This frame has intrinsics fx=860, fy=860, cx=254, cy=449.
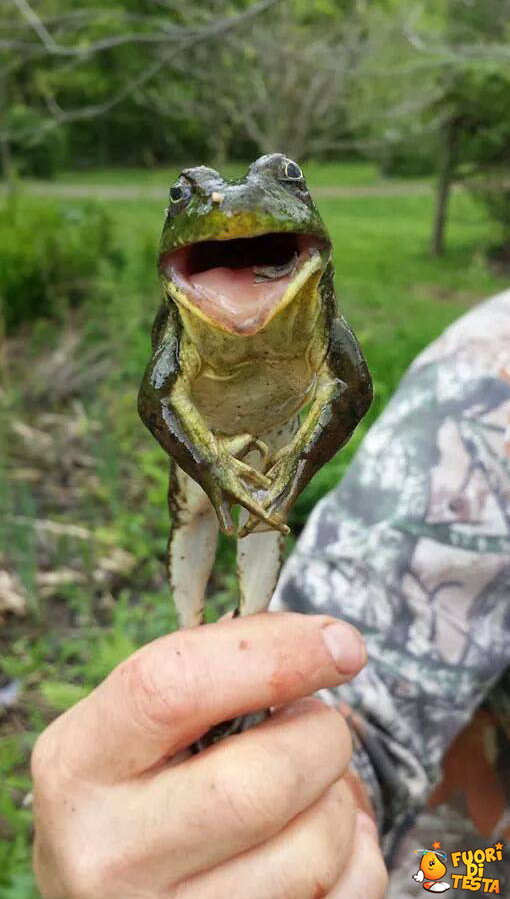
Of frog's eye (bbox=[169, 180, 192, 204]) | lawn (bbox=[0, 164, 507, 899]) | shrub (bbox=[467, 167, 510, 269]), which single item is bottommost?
shrub (bbox=[467, 167, 510, 269])

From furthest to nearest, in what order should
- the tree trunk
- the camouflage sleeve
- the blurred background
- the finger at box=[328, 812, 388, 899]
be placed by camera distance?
the tree trunk
the blurred background
the camouflage sleeve
the finger at box=[328, 812, 388, 899]

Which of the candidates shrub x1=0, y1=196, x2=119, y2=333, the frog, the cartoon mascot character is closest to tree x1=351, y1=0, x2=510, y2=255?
shrub x1=0, y1=196, x2=119, y2=333

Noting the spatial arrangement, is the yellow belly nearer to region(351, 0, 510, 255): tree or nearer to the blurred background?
the blurred background

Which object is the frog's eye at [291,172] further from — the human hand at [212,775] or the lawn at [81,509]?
the lawn at [81,509]

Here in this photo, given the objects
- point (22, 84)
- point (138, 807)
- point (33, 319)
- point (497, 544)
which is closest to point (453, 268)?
point (33, 319)

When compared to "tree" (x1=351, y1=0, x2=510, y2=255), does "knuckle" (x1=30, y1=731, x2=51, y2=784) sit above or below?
above

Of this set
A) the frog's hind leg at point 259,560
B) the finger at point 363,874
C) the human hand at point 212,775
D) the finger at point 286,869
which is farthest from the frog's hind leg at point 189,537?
the finger at point 363,874

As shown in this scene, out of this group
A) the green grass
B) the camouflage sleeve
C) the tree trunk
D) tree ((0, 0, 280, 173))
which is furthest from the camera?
the green grass
